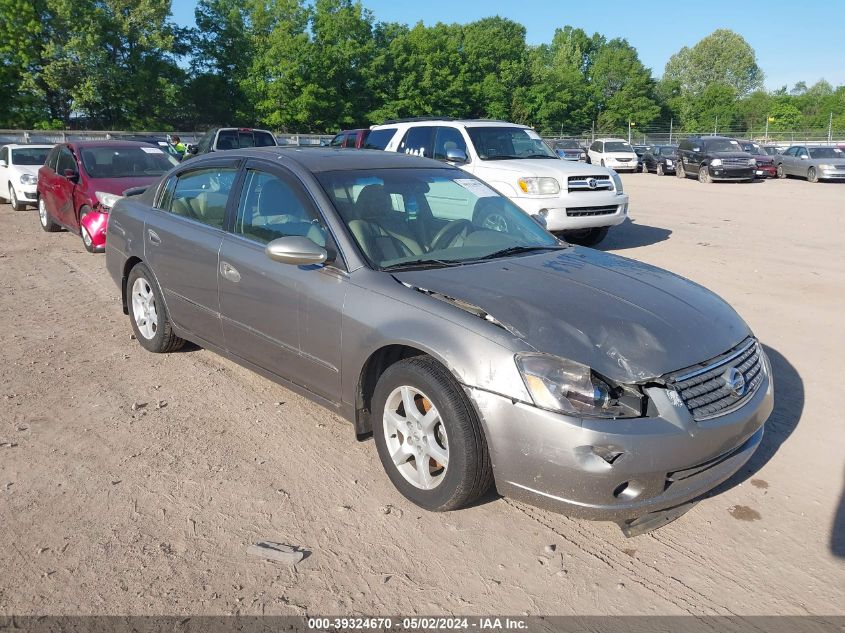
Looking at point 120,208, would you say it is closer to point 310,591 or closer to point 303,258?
point 303,258

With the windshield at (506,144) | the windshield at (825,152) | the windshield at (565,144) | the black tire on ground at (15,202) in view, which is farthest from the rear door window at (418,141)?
the windshield at (565,144)

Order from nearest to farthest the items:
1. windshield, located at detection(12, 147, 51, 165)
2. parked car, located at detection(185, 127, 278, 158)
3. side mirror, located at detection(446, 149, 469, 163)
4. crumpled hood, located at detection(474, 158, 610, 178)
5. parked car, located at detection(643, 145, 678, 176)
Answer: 1. crumpled hood, located at detection(474, 158, 610, 178)
2. side mirror, located at detection(446, 149, 469, 163)
3. windshield, located at detection(12, 147, 51, 165)
4. parked car, located at detection(185, 127, 278, 158)
5. parked car, located at detection(643, 145, 678, 176)

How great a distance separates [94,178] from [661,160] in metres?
26.7

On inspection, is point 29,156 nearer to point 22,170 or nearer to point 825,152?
point 22,170

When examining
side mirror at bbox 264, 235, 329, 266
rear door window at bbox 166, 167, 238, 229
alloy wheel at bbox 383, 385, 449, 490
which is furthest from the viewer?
rear door window at bbox 166, 167, 238, 229

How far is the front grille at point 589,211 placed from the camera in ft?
33.4

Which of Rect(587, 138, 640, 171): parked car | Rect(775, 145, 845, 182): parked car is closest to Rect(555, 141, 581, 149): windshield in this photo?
Rect(587, 138, 640, 171): parked car

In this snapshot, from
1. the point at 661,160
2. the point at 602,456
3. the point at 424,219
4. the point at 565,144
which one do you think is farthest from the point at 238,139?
the point at 565,144

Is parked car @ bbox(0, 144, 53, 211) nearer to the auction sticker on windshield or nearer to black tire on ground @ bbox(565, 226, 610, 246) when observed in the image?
black tire on ground @ bbox(565, 226, 610, 246)

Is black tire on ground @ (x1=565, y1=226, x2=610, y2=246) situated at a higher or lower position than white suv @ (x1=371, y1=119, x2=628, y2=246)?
lower

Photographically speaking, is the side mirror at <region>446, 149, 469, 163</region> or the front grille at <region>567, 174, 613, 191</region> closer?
the front grille at <region>567, 174, 613, 191</region>

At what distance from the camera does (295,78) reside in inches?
2205

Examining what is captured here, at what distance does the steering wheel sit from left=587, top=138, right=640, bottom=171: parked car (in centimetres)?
3031

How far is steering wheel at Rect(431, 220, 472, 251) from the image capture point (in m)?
4.24
